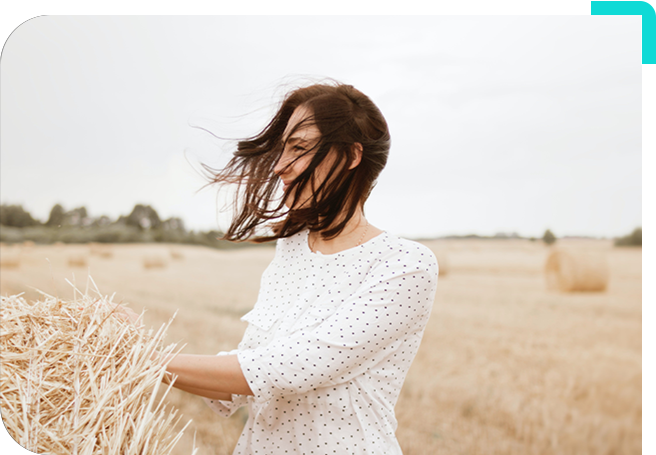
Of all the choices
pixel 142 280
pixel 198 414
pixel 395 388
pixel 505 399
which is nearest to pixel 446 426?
pixel 505 399

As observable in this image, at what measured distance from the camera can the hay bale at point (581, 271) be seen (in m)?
6.06

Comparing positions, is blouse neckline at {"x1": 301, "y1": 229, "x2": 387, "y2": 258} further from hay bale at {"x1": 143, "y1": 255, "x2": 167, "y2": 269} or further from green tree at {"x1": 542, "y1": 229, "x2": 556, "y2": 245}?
hay bale at {"x1": 143, "y1": 255, "x2": 167, "y2": 269}

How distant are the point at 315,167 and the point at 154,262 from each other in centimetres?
910

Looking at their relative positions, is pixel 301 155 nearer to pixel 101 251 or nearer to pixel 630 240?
pixel 630 240

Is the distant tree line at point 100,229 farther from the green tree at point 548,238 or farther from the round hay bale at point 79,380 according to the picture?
the round hay bale at point 79,380

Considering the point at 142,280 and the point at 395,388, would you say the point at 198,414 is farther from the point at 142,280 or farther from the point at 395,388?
the point at 142,280

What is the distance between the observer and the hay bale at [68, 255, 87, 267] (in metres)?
9.14

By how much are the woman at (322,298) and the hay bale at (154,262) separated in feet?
28.8

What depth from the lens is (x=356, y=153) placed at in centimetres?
106

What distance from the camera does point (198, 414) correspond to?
3906 millimetres

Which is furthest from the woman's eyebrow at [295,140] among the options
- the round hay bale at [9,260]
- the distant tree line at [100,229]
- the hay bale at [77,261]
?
the round hay bale at [9,260]

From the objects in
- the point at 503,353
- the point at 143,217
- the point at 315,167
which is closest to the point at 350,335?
the point at 315,167

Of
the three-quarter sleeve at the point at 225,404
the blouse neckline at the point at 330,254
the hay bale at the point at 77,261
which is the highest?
the blouse neckline at the point at 330,254

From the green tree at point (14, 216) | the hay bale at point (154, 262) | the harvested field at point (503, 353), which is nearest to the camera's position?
the harvested field at point (503, 353)
